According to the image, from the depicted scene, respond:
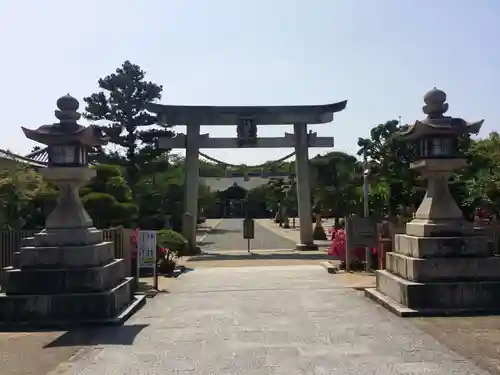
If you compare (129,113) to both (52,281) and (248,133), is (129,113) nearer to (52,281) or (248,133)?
(248,133)

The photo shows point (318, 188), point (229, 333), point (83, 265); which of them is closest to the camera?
point (229, 333)

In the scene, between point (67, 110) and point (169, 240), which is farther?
point (169, 240)

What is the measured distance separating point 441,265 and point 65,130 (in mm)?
6587

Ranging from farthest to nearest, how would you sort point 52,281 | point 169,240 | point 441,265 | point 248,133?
1. point 248,133
2. point 169,240
3. point 441,265
4. point 52,281

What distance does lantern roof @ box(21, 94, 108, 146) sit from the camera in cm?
1034

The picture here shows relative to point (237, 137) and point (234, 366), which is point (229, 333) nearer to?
point (234, 366)

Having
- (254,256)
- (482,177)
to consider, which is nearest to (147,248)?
(482,177)

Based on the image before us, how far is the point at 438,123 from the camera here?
35.7 ft

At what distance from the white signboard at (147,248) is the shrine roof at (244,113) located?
45.9 ft

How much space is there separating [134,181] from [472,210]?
72.9 feet

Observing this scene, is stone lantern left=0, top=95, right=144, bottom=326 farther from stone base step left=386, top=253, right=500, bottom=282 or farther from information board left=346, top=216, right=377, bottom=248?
information board left=346, top=216, right=377, bottom=248

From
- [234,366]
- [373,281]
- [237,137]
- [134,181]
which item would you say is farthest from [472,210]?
[134,181]

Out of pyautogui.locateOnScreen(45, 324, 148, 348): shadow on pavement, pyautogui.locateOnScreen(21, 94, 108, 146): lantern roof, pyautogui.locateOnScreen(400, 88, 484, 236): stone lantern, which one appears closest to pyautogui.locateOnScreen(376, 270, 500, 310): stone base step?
pyautogui.locateOnScreen(400, 88, 484, 236): stone lantern

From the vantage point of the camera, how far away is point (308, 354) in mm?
7254
